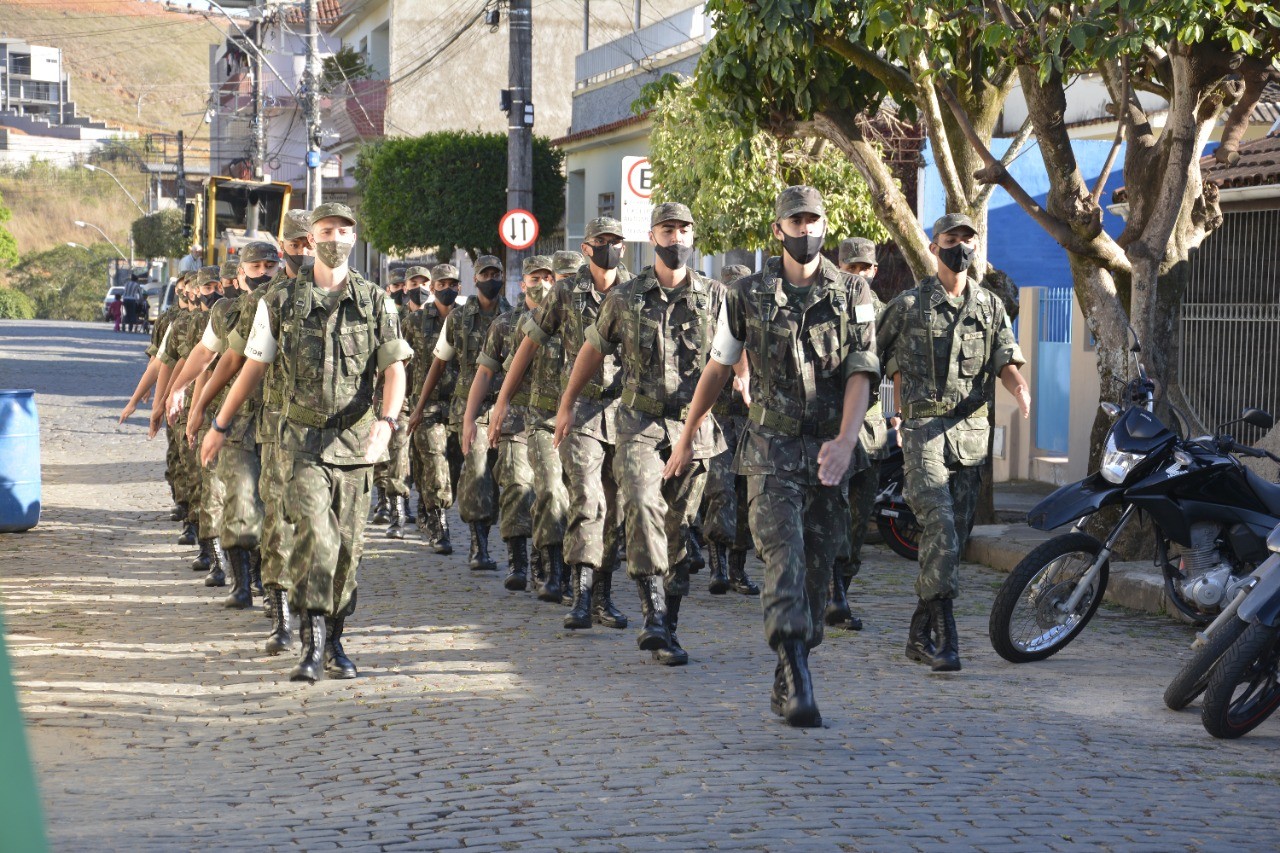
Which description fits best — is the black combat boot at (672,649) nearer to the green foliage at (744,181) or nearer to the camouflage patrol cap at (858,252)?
the camouflage patrol cap at (858,252)

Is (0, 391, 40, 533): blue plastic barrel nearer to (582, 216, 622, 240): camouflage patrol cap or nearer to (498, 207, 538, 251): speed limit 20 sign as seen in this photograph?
(582, 216, 622, 240): camouflage patrol cap

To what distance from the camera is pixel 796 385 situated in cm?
665

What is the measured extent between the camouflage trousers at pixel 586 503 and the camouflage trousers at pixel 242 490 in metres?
1.74

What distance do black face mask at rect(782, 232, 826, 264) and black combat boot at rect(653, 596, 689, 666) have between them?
2.01m

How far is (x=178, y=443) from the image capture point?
11523 millimetres

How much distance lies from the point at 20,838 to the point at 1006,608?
663 centimetres

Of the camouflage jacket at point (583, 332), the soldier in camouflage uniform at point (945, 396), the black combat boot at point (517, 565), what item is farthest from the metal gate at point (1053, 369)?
the soldier in camouflage uniform at point (945, 396)

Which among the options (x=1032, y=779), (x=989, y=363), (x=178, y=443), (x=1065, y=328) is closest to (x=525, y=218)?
(x=1065, y=328)

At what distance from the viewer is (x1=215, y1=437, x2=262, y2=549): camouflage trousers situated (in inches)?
363

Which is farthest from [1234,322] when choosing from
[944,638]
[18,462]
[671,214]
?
[18,462]

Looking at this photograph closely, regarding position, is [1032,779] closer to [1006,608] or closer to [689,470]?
[1006,608]

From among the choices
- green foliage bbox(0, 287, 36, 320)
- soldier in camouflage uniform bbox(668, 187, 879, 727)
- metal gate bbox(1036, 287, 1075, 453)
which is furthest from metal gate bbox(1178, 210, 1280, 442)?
green foliage bbox(0, 287, 36, 320)

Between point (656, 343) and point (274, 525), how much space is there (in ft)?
6.47

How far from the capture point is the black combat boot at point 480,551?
11086mm
